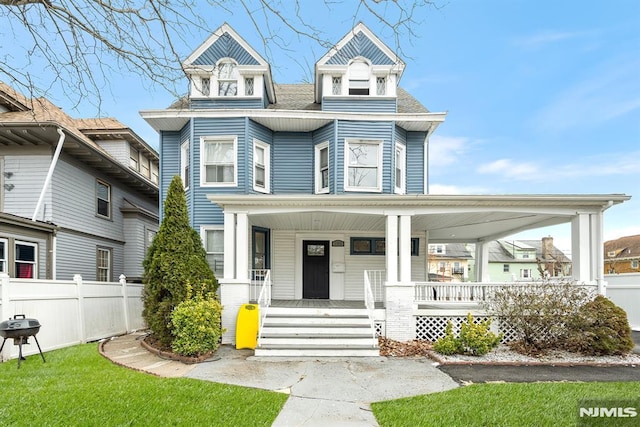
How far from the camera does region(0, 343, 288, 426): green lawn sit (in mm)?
4160

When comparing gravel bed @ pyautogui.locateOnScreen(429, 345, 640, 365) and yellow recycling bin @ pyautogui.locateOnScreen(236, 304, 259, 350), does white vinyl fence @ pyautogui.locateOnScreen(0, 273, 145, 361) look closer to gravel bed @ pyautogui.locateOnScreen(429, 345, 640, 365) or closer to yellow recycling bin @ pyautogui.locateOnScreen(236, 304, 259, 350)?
yellow recycling bin @ pyautogui.locateOnScreen(236, 304, 259, 350)

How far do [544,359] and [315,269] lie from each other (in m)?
6.63

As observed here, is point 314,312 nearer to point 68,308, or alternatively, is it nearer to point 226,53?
point 68,308

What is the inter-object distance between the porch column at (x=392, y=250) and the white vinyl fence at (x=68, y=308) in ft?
24.6

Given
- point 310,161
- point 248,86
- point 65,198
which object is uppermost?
point 248,86

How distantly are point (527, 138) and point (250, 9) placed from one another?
51.3 ft

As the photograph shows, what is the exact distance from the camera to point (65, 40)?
4105 millimetres

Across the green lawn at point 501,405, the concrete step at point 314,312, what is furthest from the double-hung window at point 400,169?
the green lawn at point 501,405

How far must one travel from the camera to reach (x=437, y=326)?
8.83 metres

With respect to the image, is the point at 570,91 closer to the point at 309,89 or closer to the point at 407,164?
the point at 407,164

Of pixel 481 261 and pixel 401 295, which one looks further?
pixel 481 261

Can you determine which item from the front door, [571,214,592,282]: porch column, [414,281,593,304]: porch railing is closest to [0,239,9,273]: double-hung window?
the front door

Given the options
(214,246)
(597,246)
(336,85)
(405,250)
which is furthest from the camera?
(336,85)

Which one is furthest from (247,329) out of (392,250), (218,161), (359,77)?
(359,77)
